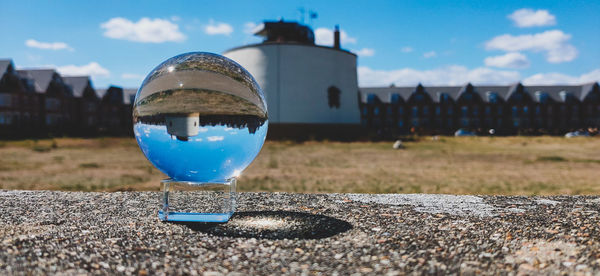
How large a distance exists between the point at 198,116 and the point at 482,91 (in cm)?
6601

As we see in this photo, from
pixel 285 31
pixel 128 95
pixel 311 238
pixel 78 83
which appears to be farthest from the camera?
pixel 128 95

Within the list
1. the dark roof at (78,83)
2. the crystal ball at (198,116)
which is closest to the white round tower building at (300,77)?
the dark roof at (78,83)

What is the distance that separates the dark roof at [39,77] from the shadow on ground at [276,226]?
54246mm

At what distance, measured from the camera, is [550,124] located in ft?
209

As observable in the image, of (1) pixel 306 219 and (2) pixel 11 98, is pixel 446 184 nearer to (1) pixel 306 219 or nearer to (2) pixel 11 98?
(1) pixel 306 219

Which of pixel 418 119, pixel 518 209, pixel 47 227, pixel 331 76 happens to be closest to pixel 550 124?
pixel 418 119

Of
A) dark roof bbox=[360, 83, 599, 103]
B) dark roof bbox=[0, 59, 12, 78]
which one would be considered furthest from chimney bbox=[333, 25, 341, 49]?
dark roof bbox=[0, 59, 12, 78]

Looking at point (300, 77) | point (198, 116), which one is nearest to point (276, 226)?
point (198, 116)

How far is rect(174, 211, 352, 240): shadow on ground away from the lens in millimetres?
4871

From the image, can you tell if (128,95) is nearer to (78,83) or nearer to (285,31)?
(78,83)

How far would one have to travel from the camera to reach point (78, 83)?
5859 cm

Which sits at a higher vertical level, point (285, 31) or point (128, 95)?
point (285, 31)

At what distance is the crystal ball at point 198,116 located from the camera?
17.1ft

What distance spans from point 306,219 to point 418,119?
61435 millimetres
